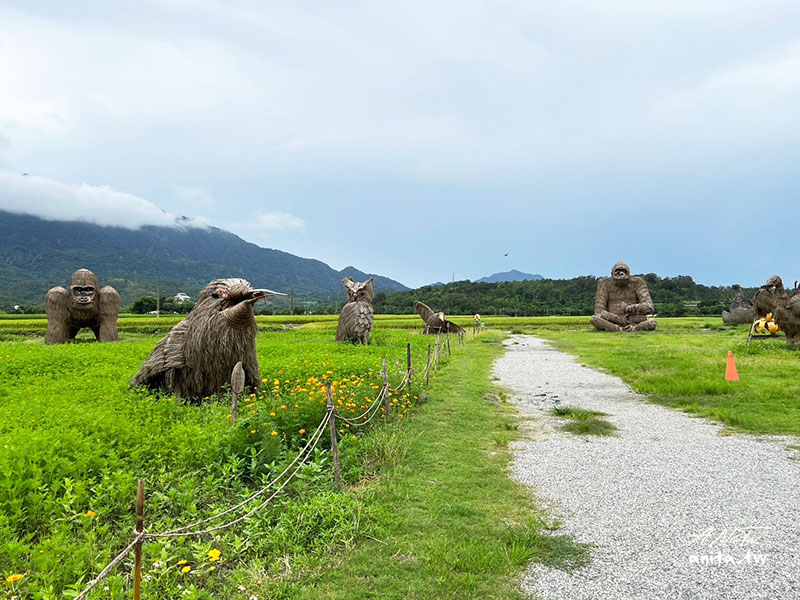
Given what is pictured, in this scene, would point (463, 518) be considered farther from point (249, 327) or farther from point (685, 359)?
point (685, 359)

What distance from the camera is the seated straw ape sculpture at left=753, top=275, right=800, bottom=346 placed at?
15508 millimetres

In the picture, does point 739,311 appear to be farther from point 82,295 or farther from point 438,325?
point 82,295

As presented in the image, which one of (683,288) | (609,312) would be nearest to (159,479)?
(609,312)

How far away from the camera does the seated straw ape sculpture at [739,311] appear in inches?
1169

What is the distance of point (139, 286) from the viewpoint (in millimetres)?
111812

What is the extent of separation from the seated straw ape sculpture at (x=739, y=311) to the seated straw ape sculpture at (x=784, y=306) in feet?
48.1

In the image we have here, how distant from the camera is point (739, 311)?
99.0 ft

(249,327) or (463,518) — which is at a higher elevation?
(249,327)

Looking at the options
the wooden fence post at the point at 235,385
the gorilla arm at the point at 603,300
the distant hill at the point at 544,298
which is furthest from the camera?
the distant hill at the point at 544,298

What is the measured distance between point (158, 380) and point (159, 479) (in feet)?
11.9

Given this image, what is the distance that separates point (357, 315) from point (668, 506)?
1306 cm

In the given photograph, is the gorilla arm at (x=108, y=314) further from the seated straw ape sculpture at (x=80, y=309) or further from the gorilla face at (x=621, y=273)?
the gorilla face at (x=621, y=273)

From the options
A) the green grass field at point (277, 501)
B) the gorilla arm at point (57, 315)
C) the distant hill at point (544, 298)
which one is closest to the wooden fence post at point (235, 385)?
the green grass field at point (277, 501)

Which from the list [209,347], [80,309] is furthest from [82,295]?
[209,347]
